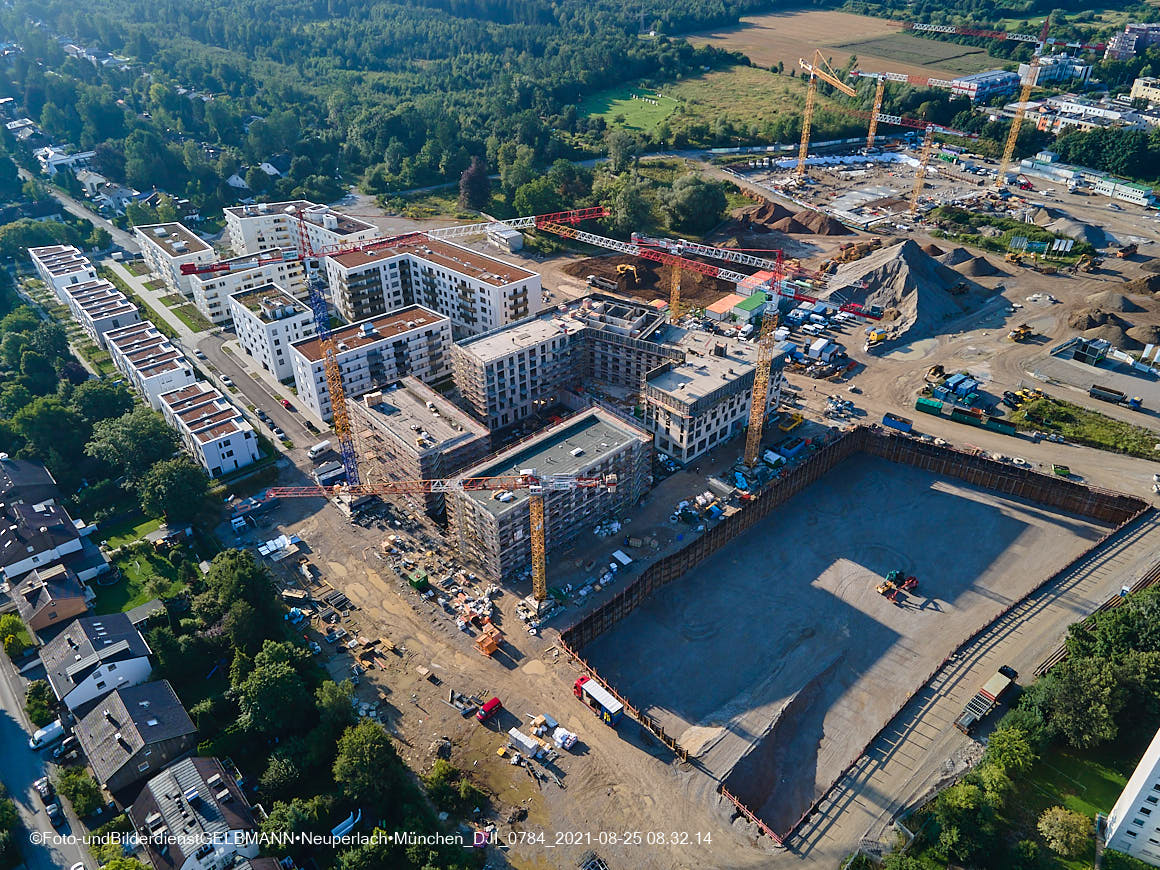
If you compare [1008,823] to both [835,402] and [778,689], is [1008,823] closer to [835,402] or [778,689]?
[778,689]

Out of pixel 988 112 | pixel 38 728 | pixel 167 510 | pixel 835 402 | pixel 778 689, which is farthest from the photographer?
pixel 988 112

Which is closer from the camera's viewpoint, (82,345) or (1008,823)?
(1008,823)

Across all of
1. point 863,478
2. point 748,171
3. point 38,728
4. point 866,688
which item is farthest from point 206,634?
point 748,171

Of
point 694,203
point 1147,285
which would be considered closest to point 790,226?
point 694,203

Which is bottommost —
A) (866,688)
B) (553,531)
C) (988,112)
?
(866,688)

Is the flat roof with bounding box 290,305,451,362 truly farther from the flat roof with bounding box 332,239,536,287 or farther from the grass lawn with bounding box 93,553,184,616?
the grass lawn with bounding box 93,553,184,616

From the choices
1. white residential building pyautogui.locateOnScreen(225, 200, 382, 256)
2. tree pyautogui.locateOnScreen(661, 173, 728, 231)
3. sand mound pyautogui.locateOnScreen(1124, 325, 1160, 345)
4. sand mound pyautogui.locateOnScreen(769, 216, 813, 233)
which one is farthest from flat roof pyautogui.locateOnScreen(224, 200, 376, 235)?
sand mound pyautogui.locateOnScreen(1124, 325, 1160, 345)

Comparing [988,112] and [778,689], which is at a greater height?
[988,112]

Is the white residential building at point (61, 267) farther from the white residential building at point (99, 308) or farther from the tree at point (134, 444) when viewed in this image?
the tree at point (134, 444)
